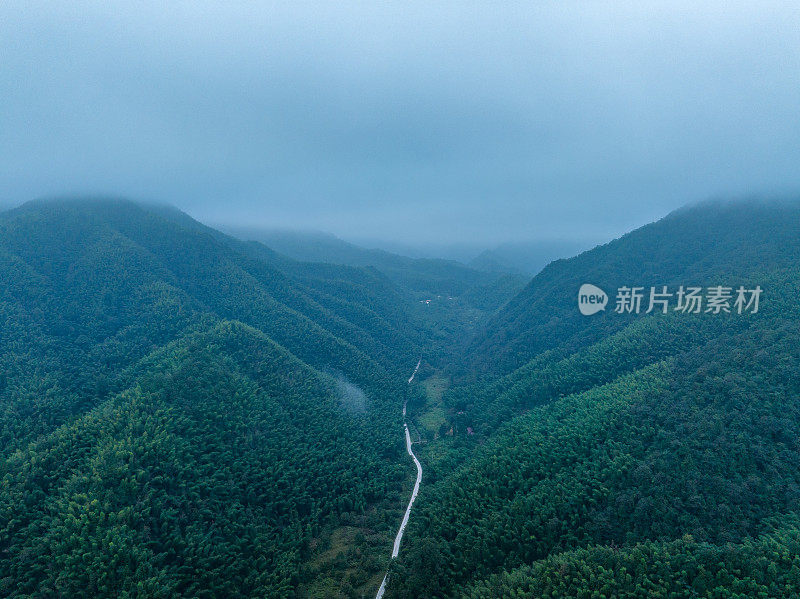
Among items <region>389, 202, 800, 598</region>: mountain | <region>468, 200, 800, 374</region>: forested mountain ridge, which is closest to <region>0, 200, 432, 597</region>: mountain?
<region>389, 202, 800, 598</region>: mountain

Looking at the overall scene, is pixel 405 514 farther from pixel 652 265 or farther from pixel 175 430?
pixel 652 265

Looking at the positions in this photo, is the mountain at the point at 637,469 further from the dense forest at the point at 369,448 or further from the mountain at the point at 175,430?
the mountain at the point at 175,430

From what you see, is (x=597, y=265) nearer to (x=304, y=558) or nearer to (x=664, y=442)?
(x=664, y=442)

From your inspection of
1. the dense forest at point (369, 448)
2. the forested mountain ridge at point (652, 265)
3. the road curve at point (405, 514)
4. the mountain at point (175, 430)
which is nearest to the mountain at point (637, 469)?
the dense forest at point (369, 448)

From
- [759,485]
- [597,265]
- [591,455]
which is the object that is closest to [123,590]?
[591,455]

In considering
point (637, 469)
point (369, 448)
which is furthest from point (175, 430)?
point (637, 469)

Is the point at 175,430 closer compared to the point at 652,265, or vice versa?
the point at 175,430

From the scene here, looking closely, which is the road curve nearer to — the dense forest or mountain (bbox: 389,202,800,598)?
the dense forest
